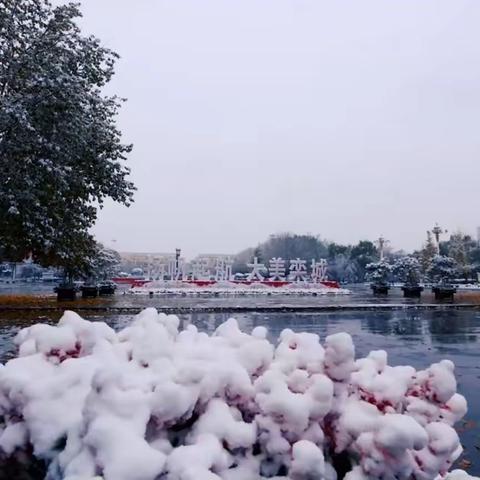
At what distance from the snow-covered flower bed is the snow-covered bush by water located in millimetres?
34246

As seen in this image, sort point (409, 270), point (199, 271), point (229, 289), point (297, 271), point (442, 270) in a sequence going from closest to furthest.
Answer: point (442, 270) < point (409, 270) < point (229, 289) < point (297, 271) < point (199, 271)

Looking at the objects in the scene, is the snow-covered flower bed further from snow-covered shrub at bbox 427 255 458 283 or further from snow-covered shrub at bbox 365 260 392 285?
snow-covered shrub at bbox 427 255 458 283

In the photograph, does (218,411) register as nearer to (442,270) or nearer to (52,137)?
(52,137)

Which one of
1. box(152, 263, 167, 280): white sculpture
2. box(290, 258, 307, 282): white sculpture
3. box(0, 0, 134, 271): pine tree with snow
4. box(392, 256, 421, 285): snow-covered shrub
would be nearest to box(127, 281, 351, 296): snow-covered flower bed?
box(290, 258, 307, 282): white sculpture

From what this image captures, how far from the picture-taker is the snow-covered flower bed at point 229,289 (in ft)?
125

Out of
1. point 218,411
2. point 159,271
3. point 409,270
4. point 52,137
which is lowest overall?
point 218,411

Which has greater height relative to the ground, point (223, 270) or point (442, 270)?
point (442, 270)

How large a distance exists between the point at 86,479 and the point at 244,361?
96 centimetres

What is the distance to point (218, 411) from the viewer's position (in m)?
2.32

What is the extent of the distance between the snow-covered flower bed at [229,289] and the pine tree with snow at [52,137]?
18405 mm

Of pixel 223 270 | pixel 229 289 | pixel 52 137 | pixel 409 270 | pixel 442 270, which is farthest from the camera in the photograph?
pixel 223 270

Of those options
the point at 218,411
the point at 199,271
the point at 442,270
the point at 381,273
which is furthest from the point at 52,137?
the point at 199,271

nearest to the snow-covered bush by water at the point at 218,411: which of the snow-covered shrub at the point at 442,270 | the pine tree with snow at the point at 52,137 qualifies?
the pine tree with snow at the point at 52,137

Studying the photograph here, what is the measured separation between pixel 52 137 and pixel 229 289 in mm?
25573
